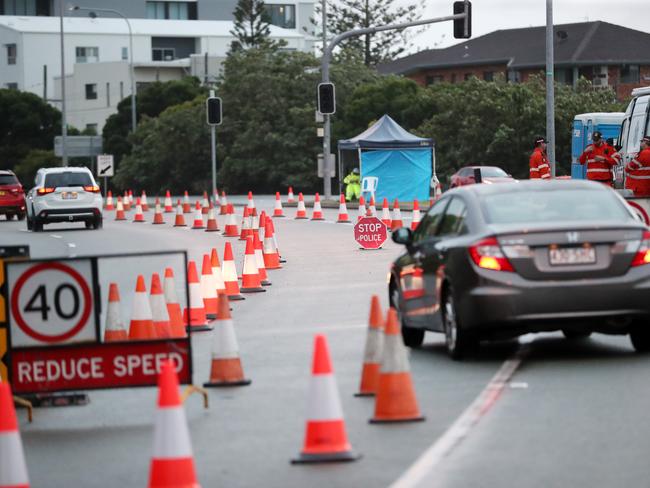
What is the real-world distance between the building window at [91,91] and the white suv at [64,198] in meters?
75.2

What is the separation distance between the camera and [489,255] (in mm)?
12477

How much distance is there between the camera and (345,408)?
418 inches

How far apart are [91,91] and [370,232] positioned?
90.0m

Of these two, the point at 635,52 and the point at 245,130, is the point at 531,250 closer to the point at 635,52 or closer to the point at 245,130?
the point at 245,130

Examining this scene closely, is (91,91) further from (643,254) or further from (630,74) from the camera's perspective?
(643,254)

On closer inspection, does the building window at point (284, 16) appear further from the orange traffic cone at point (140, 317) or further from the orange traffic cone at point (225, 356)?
the orange traffic cone at point (225, 356)

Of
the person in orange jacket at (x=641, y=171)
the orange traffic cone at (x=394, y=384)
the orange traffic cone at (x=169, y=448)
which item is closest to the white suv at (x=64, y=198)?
the person in orange jacket at (x=641, y=171)

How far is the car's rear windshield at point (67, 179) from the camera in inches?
1638

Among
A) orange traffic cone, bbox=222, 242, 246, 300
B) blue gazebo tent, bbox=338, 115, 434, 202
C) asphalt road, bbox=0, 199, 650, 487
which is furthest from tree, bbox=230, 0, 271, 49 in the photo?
asphalt road, bbox=0, 199, 650, 487

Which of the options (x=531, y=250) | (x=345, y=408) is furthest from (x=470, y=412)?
(x=531, y=250)

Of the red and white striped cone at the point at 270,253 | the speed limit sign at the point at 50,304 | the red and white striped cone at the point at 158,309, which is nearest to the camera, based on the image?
the speed limit sign at the point at 50,304

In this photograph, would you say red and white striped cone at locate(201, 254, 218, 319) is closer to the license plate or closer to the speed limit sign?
the license plate

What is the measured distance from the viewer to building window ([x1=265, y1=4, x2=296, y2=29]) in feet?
464

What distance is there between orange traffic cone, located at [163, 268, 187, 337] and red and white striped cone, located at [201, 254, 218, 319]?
1.88m
